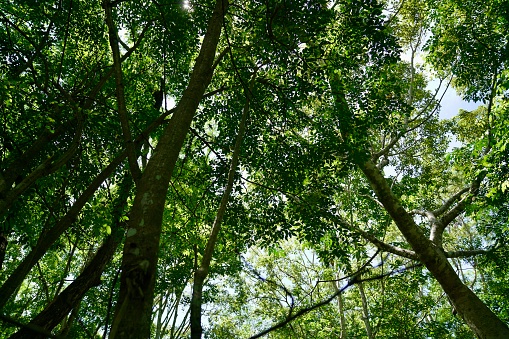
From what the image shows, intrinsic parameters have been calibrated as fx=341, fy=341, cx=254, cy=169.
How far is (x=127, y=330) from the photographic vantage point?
59.9 inches

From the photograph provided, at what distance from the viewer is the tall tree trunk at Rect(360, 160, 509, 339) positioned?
5762mm

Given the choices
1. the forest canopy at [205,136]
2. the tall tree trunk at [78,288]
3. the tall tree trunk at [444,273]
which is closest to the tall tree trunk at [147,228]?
the forest canopy at [205,136]

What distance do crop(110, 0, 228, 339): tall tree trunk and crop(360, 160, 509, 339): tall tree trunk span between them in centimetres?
418

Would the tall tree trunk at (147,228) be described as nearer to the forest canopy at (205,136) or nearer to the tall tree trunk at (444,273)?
the forest canopy at (205,136)

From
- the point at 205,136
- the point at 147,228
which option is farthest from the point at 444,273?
the point at 147,228

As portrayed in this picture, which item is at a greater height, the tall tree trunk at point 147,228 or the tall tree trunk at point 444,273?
the tall tree trunk at point 444,273

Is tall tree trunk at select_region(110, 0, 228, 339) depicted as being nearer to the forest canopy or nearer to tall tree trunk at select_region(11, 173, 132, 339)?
the forest canopy

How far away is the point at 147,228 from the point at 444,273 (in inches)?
251

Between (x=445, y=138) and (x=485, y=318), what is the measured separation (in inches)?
286

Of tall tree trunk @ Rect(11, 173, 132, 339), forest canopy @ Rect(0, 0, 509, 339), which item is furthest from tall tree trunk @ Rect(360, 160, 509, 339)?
tall tree trunk @ Rect(11, 173, 132, 339)

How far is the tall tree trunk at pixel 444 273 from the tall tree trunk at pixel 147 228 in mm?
4180

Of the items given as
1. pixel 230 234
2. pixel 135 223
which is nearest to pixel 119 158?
pixel 135 223

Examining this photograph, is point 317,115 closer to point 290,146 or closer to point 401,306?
point 290,146

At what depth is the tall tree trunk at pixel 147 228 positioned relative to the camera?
1567 mm
